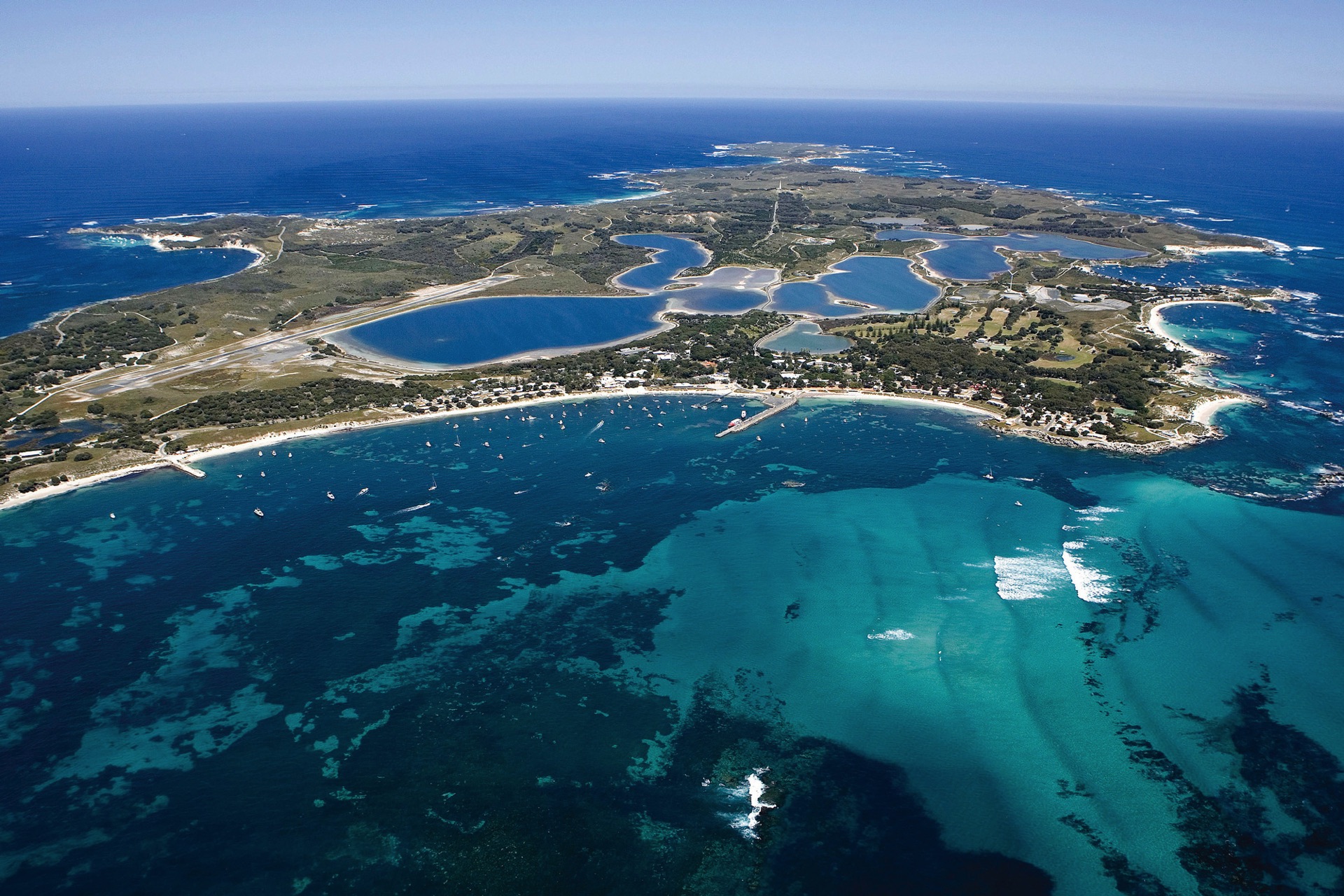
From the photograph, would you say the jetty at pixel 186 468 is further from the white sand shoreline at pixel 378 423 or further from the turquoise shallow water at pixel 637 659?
the turquoise shallow water at pixel 637 659

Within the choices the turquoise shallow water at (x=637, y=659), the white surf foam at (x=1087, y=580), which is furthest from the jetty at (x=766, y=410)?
the white surf foam at (x=1087, y=580)

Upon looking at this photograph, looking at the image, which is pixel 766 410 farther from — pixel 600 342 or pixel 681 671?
pixel 681 671

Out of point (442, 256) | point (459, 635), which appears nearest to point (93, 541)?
point (459, 635)

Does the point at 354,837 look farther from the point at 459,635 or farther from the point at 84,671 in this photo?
the point at 84,671

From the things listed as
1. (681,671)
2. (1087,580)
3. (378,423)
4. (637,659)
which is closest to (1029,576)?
(1087,580)

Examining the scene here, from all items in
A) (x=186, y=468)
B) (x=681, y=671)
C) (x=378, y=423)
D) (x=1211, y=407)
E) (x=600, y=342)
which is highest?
(x=600, y=342)

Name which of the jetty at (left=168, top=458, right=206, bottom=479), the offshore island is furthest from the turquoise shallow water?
the offshore island
